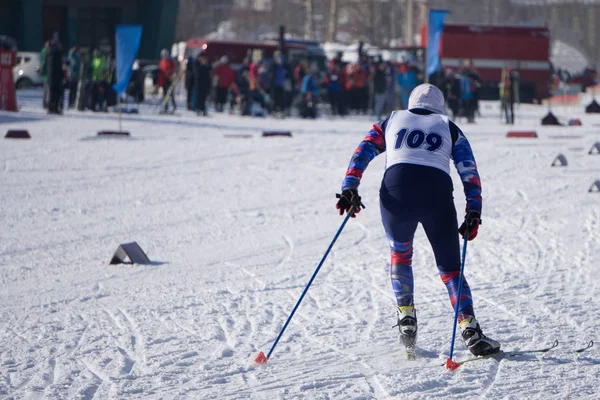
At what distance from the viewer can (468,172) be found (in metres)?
5.30

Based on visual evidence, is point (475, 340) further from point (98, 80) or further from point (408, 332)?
point (98, 80)

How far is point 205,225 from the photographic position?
394 inches

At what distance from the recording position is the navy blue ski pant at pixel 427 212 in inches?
207

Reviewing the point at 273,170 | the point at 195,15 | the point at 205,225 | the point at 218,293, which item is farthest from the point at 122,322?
the point at 195,15

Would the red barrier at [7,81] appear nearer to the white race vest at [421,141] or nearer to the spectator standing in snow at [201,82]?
the spectator standing in snow at [201,82]

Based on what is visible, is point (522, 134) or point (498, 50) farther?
point (498, 50)

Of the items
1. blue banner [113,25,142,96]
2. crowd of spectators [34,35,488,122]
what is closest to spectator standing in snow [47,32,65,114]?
crowd of spectators [34,35,488,122]

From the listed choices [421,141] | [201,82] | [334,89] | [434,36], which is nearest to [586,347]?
[421,141]

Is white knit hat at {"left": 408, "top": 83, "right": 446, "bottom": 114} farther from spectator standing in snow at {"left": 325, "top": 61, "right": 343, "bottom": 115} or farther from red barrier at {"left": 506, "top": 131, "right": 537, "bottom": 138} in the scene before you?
spectator standing in snow at {"left": 325, "top": 61, "right": 343, "bottom": 115}

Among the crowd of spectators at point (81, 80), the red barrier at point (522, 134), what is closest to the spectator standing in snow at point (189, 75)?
the crowd of spectators at point (81, 80)

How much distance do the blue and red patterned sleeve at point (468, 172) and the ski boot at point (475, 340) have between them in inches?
23.8

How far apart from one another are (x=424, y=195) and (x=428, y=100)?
57cm

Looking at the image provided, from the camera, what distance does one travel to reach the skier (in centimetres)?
526

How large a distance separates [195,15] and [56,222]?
5495 cm
